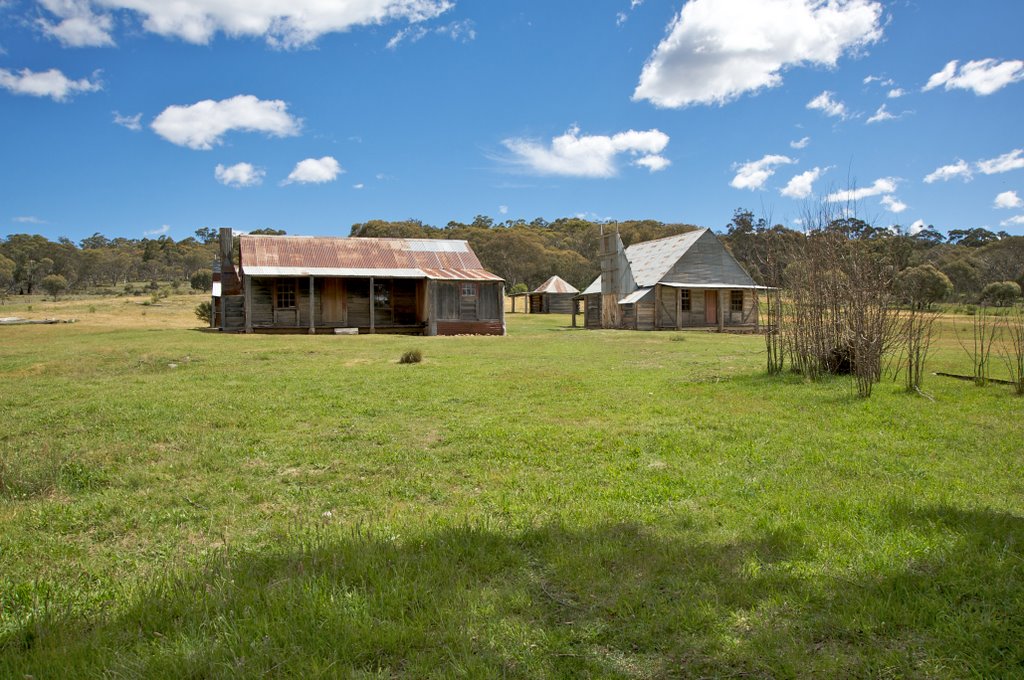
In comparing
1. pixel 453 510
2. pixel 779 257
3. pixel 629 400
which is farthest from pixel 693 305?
pixel 453 510

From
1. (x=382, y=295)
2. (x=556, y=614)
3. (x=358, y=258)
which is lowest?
(x=556, y=614)

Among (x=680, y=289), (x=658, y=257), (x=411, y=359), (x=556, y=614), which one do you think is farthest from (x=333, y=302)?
(x=556, y=614)

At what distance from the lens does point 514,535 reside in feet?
14.7

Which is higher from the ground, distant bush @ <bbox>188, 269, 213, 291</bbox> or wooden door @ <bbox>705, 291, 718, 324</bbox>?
distant bush @ <bbox>188, 269, 213, 291</bbox>

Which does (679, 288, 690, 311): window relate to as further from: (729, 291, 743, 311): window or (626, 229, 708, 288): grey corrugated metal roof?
(729, 291, 743, 311): window

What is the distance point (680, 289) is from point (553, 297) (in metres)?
22.1

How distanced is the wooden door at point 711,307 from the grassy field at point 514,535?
26678 mm

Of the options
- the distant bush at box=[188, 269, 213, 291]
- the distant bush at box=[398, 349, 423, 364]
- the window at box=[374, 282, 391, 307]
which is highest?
the distant bush at box=[188, 269, 213, 291]

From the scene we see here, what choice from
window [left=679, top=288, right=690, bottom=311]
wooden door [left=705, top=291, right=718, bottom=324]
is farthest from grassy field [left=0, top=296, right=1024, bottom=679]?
wooden door [left=705, top=291, right=718, bottom=324]

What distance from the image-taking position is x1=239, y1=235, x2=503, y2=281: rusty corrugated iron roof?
29000mm

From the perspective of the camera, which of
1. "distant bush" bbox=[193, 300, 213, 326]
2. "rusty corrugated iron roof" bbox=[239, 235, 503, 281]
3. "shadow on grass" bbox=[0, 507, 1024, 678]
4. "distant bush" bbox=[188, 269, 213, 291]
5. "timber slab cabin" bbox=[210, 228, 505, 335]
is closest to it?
"shadow on grass" bbox=[0, 507, 1024, 678]

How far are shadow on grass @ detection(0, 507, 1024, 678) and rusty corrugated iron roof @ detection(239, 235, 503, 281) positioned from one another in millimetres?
25092

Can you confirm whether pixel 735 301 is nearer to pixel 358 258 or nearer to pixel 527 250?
pixel 358 258

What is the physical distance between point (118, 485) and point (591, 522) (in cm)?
451
